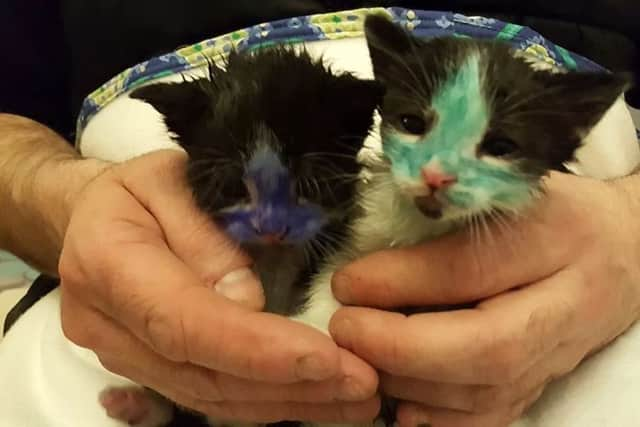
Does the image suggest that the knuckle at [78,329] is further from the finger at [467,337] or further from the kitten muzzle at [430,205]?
the kitten muzzle at [430,205]

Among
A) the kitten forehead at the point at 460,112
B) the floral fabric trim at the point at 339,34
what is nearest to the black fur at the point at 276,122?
the kitten forehead at the point at 460,112

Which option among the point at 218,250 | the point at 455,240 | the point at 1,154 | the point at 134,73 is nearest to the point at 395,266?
the point at 455,240

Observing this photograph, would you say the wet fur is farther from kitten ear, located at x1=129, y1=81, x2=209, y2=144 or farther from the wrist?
the wrist

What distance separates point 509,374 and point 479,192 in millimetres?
167

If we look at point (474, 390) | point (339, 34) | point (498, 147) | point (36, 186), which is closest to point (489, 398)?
→ point (474, 390)

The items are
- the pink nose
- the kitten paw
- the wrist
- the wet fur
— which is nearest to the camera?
the pink nose

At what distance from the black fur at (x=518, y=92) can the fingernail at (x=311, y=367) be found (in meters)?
0.21

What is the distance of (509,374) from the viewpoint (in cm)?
76

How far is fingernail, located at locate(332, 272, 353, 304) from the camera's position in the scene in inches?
32.1

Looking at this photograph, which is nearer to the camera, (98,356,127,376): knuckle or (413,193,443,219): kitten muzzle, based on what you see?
(413,193,443,219): kitten muzzle

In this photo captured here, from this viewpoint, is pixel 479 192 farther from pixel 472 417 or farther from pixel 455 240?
pixel 472 417

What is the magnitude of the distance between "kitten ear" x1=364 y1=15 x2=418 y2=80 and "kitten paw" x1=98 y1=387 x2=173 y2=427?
0.42 metres

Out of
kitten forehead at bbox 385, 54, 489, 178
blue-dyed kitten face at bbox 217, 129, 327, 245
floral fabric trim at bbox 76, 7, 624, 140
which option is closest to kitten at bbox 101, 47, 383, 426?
blue-dyed kitten face at bbox 217, 129, 327, 245

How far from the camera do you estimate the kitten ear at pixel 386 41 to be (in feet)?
2.58
